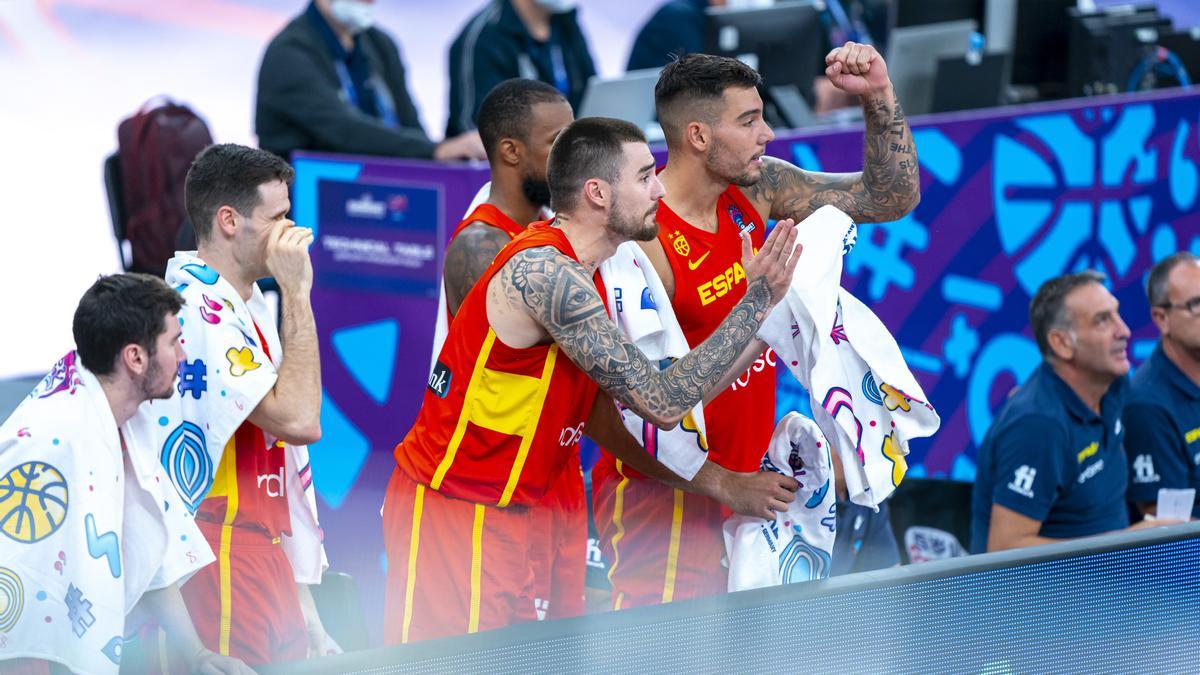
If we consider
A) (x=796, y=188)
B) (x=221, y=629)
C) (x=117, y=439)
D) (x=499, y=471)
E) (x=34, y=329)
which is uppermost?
(x=796, y=188)

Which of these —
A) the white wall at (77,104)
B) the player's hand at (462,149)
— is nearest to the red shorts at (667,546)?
the player's hand at (462,149)

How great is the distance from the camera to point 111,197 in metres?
6.89

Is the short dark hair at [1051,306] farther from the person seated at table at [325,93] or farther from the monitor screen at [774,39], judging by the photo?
the monitor screen at [774,39]

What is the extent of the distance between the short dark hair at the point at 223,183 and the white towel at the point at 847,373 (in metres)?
1.27

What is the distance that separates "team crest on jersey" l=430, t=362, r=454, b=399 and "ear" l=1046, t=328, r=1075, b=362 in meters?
2.49

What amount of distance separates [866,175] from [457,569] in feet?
5.10

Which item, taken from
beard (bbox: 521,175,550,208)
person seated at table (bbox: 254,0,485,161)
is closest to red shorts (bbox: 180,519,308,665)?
beard (bbox: 521,175,550,208)

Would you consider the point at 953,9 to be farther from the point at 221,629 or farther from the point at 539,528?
the point at 221,629

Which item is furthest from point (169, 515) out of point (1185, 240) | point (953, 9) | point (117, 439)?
point (953, 9)

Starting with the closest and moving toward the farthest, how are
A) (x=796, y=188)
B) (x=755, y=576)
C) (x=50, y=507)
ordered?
(x=50, y=507) < (x=755, y=576) < (x=796, y=188)

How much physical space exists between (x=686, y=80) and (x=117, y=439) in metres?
1.75

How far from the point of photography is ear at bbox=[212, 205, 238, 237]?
3613 millimetres

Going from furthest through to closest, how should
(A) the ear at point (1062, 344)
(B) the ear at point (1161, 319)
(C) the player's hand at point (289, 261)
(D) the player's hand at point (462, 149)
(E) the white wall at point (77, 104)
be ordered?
(E) the white wall at point (77, 104) < (D) the player's hand at point (462, 149) < (B) the ear at point (1161, 319) < (A) the ear at point (1062, 344) < (C) the player's hand at point (289, 261)

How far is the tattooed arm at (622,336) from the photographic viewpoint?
3.43 m
